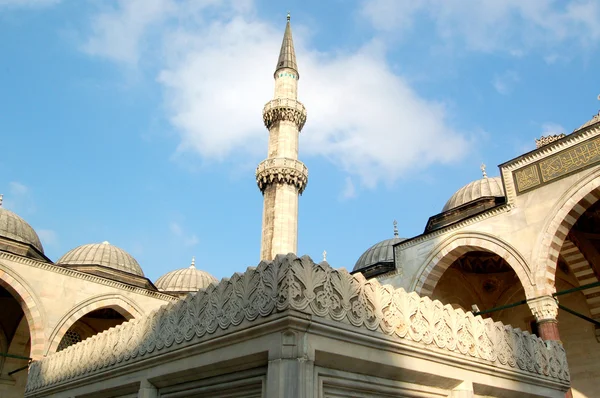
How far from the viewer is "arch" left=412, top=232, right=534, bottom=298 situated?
11.1m

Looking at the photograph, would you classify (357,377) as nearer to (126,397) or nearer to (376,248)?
(126,397)

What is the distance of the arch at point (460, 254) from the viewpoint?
36.5 ft

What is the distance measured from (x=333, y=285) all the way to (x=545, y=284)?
805 centimetres

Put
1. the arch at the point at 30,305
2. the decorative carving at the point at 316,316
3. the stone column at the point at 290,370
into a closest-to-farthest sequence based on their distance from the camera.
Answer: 1. the stone column at the point at 290,370
2. the decorative carving at the point at 316,316
3. the arch at the point at 30,305

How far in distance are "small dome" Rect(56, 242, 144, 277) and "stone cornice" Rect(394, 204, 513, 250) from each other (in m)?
10.4

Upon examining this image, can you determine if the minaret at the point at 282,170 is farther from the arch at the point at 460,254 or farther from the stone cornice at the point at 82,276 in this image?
the arch at the point at 460,254

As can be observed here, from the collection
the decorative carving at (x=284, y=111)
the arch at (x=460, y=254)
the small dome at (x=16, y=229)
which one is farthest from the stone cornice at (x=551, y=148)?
the small dome at (x=16, y=229)

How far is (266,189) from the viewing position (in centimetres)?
1714

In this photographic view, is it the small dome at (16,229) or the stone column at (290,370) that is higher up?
the small dome at (16,229)

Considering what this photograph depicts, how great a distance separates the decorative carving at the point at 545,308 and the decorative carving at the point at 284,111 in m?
10.1

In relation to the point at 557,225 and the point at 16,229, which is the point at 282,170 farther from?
the point at 16,229

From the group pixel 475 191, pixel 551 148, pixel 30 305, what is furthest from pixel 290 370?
pixel 475 191

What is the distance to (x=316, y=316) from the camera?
3697 mm

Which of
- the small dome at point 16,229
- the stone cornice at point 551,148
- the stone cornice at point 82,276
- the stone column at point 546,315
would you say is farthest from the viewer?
the small dome at point 16,229
